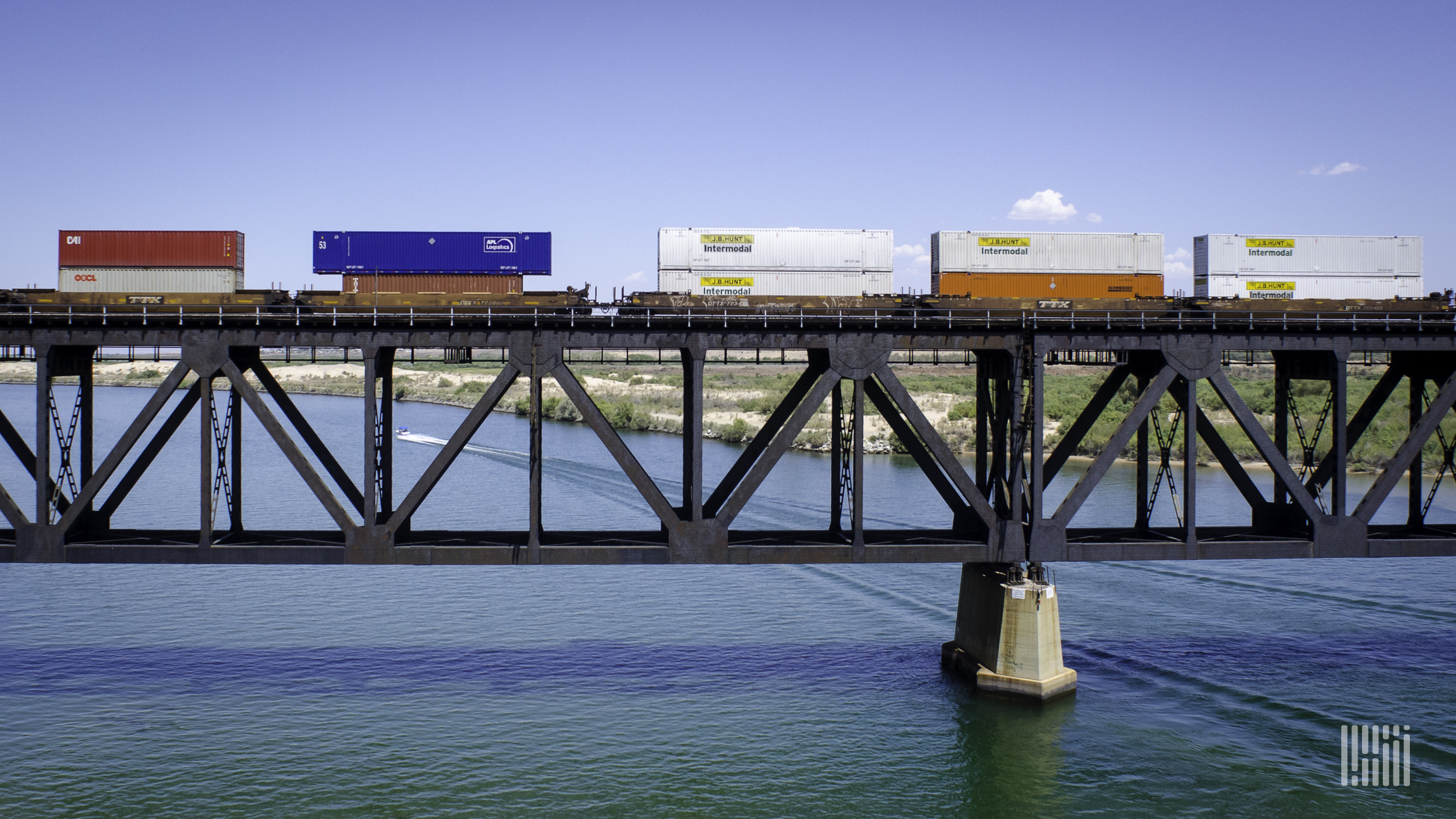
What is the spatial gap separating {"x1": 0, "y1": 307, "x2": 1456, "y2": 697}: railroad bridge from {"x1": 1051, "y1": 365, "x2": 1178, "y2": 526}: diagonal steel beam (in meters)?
0.08

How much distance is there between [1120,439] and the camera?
92.2 ft

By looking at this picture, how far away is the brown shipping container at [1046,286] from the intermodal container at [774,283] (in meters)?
2.96

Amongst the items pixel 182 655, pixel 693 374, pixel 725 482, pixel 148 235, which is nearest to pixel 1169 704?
pixel 725 482

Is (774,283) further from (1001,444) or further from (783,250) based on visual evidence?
(1001,444)

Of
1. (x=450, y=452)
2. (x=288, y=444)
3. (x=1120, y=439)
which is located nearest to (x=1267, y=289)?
(x=1120, y=439)

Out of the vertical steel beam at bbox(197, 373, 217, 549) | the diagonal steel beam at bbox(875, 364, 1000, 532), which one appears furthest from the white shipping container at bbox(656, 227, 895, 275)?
the vertical steel beam at bbox(197, 373, 217, 549)

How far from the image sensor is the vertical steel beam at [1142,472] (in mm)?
31078

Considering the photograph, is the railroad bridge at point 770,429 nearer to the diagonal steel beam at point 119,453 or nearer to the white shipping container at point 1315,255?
the diagonal steel beam at point 119,453

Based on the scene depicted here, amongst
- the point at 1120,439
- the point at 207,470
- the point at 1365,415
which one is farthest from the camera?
the point at 1365,415

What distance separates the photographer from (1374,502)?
28828mm

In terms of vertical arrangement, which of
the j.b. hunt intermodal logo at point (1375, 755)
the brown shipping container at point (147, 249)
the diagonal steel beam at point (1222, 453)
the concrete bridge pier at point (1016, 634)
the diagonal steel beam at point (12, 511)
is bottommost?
the j.b. hunt intermodal logo at point (1375, 755)

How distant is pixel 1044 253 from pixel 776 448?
1386cm

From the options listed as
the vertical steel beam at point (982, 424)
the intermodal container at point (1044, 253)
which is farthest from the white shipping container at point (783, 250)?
the vertical steel beam at point (982, 424)

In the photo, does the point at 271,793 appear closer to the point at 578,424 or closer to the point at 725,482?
the point at 725,482
